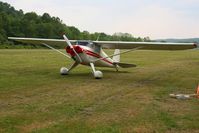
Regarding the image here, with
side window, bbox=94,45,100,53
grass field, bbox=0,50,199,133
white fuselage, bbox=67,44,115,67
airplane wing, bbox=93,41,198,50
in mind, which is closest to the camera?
grass field, bbox=0,50,199,133

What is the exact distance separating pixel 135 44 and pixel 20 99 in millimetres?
7403

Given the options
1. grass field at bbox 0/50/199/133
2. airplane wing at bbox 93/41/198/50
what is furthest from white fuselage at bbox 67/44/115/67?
grass field at bbox 0/50/199/133

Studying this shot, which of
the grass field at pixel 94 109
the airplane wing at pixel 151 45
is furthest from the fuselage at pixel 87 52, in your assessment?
the grass field at pixel 94 109

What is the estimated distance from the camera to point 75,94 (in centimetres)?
1057

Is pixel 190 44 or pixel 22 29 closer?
pixel 190 44

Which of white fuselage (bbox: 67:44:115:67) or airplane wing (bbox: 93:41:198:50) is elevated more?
airplane wing (bbox: 93:41:198:50)

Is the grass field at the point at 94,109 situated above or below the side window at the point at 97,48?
below

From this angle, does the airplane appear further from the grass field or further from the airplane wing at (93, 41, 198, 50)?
the grass field

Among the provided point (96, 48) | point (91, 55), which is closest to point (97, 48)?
point (96, 48)

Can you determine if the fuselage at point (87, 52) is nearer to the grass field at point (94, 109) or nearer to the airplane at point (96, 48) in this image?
the airplane at point (96, 48)

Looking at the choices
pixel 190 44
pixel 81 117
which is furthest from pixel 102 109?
pixel 190 44

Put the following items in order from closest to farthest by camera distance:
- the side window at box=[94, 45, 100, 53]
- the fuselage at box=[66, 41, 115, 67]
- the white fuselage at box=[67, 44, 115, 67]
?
the fuselage at box=[66, 41, 115, 67] < the white fuselage at box=[67, 44, 115, 67] < the side window at box=[94, 45, 100, 53]

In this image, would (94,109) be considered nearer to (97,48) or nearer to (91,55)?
(91,55)

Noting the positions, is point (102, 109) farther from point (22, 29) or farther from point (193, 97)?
point (22, 29)
